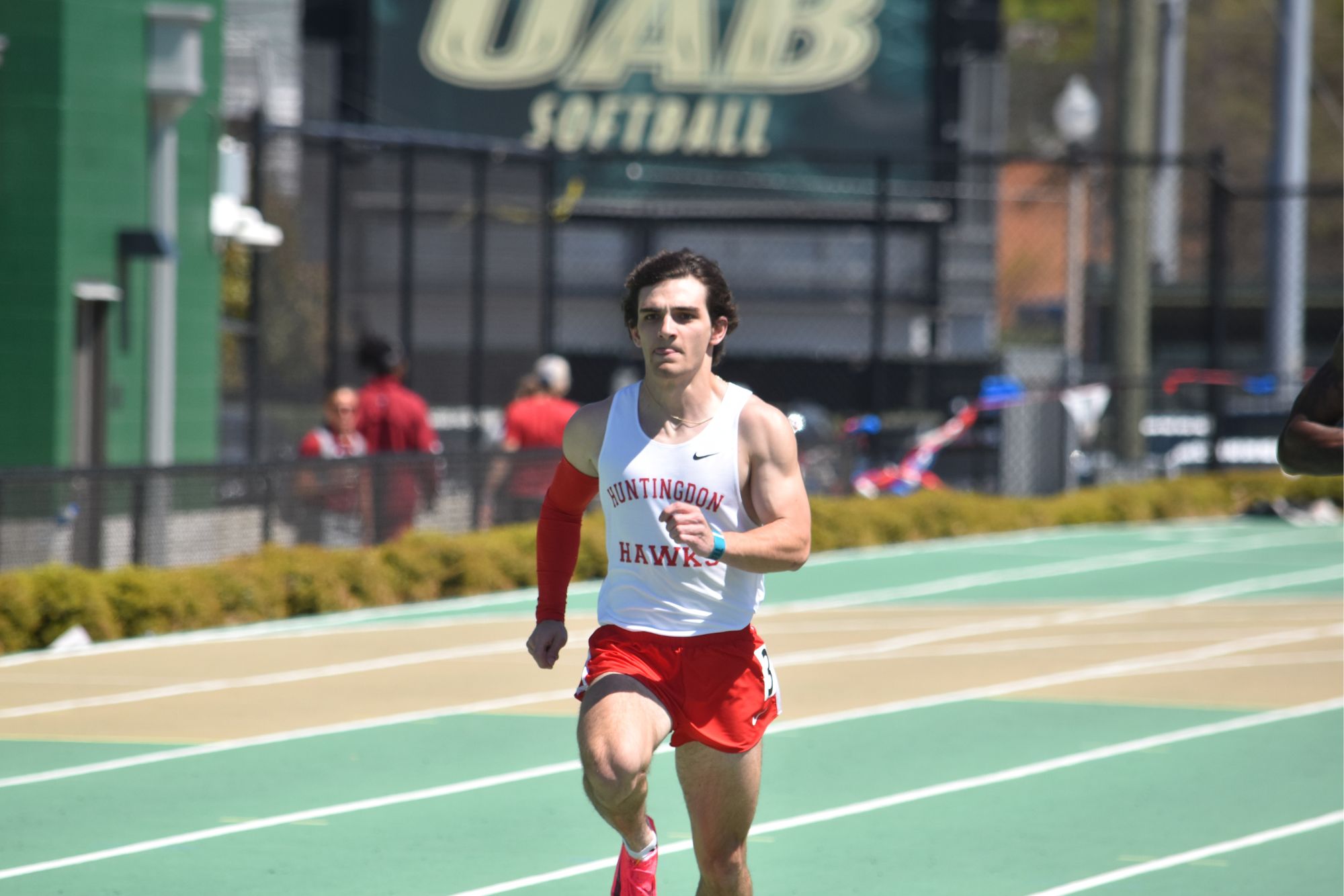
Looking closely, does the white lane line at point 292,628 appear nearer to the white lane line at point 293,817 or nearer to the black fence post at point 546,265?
the white lane line at point 293,817

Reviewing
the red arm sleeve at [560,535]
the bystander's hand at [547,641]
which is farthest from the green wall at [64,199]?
the bystander's hand at [547,641]

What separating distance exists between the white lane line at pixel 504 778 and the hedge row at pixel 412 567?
4.50 metres

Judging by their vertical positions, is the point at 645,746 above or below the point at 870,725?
above

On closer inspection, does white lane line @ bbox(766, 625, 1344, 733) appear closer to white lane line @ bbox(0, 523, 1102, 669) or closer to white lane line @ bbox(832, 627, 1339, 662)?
white lane line @ bbox(832, 627, 1339, 662)

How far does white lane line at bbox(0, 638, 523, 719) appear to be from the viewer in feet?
34.3

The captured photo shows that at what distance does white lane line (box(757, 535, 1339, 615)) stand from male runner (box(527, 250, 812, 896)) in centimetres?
891

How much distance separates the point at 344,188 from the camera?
27.4 m

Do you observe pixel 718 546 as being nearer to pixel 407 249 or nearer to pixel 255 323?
pixel 255 323

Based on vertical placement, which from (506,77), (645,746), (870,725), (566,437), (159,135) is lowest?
(870,725)

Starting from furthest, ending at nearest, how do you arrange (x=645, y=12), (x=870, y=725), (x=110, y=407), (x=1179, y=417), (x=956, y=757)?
1. (x=645, y=12)
2. (x=1179, y=417)
3. (x=110, y=407)
4. (x=870, y=725)
5. (x=956, y=757)

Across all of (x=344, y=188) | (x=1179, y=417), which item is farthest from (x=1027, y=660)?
(x=344, y=188)

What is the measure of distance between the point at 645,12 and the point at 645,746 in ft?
79.9

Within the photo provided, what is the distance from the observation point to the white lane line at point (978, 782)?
7098 mm

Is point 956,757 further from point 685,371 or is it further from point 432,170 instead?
point 432,170
